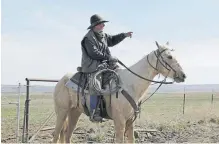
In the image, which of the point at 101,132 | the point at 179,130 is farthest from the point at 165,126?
the point at 101,132

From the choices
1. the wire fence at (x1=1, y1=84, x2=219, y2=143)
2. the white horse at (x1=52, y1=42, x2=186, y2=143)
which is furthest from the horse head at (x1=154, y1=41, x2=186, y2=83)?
the wire fence at (x1=1, y1=84, x2=219, y2=143)

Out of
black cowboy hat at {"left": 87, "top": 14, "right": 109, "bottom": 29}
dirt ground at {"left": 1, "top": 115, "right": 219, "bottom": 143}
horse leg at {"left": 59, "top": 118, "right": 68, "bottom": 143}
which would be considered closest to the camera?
black cowboy hat at {"left": 87, "top": 14, "right": 109, "bottom": 29}

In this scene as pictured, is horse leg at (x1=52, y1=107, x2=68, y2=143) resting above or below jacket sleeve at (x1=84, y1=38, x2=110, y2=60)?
below

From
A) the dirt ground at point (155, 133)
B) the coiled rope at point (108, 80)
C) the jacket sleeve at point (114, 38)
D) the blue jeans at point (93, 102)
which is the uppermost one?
the jacket sleeve at point (114, 38)

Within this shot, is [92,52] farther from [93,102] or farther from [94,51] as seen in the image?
[93,102]

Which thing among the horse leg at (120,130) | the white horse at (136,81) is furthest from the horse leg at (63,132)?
the horse leg at (120,130)

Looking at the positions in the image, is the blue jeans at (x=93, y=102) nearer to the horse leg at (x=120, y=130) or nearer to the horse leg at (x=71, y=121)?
the horse leg at (x=120, y=130)

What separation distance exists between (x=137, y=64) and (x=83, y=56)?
93 cm

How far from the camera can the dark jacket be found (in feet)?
19.4

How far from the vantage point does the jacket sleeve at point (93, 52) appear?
589 centimetres

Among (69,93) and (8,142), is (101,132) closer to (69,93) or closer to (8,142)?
(8,142)

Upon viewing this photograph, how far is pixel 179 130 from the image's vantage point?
11.3 meters

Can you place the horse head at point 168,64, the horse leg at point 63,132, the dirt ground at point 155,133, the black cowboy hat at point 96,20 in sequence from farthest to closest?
1. the dirt ground at point 155,133
2. the horse leg at point 63,132
3. the black cowboy hat at point 96,20
4. the horse head at point 168,64

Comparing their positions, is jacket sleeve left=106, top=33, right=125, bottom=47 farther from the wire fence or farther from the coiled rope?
the wire fence
